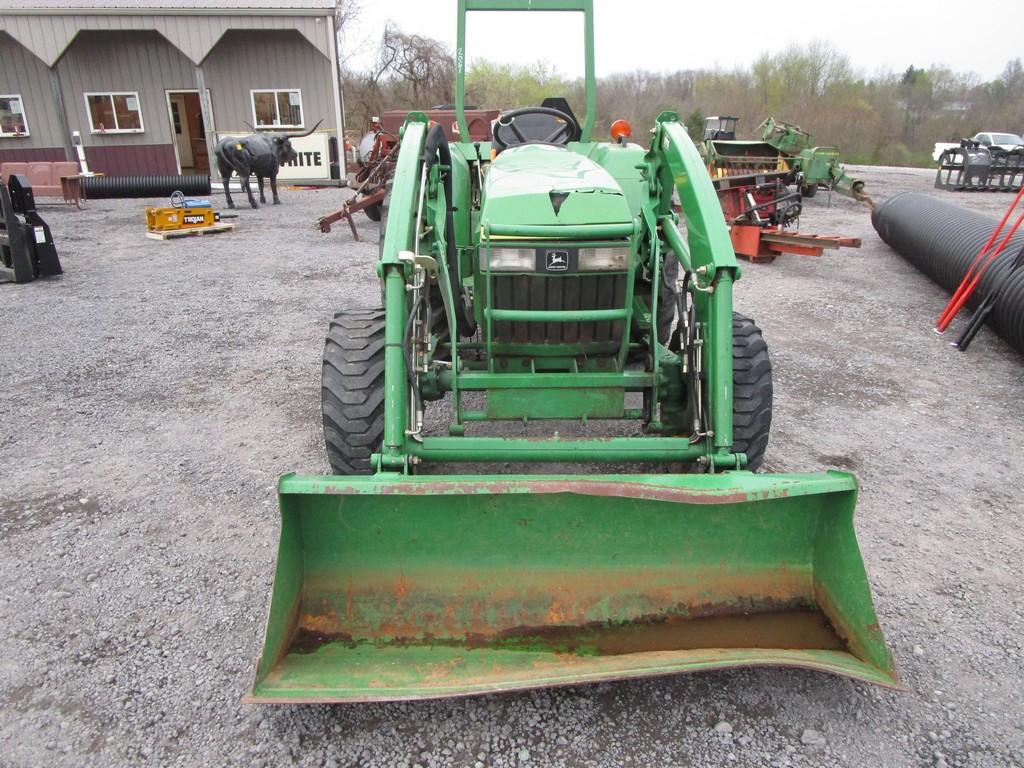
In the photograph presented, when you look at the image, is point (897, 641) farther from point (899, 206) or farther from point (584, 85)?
point (899, 206)

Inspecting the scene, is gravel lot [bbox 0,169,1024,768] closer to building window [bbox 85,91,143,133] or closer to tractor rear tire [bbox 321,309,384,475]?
tractor rear tire [bbox 321,309,384,475]

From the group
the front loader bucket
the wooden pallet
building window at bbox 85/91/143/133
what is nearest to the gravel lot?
the front loader bucket

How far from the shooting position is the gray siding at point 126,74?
690 inches

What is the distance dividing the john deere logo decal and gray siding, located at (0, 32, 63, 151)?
19.6 meters

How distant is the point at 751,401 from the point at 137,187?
1586 centimetres

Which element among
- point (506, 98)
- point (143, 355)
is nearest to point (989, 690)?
point (143, 355)

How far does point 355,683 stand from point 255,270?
24.5 feet

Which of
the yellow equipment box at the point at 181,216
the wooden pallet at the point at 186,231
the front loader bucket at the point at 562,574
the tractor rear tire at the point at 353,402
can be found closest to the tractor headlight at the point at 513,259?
the tractor rear tire at the point at 353,402

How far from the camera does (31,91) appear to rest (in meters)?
17.6

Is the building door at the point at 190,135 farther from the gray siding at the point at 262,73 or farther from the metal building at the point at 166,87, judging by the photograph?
the gray siding at the point at 262,73

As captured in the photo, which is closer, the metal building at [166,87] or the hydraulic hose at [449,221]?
the hydraulic hose at [449,221]

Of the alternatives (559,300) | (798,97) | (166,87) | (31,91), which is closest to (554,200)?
(559,300)

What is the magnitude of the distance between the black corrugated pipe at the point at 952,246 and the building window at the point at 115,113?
17.2 meters

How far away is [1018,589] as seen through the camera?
9.52ft
